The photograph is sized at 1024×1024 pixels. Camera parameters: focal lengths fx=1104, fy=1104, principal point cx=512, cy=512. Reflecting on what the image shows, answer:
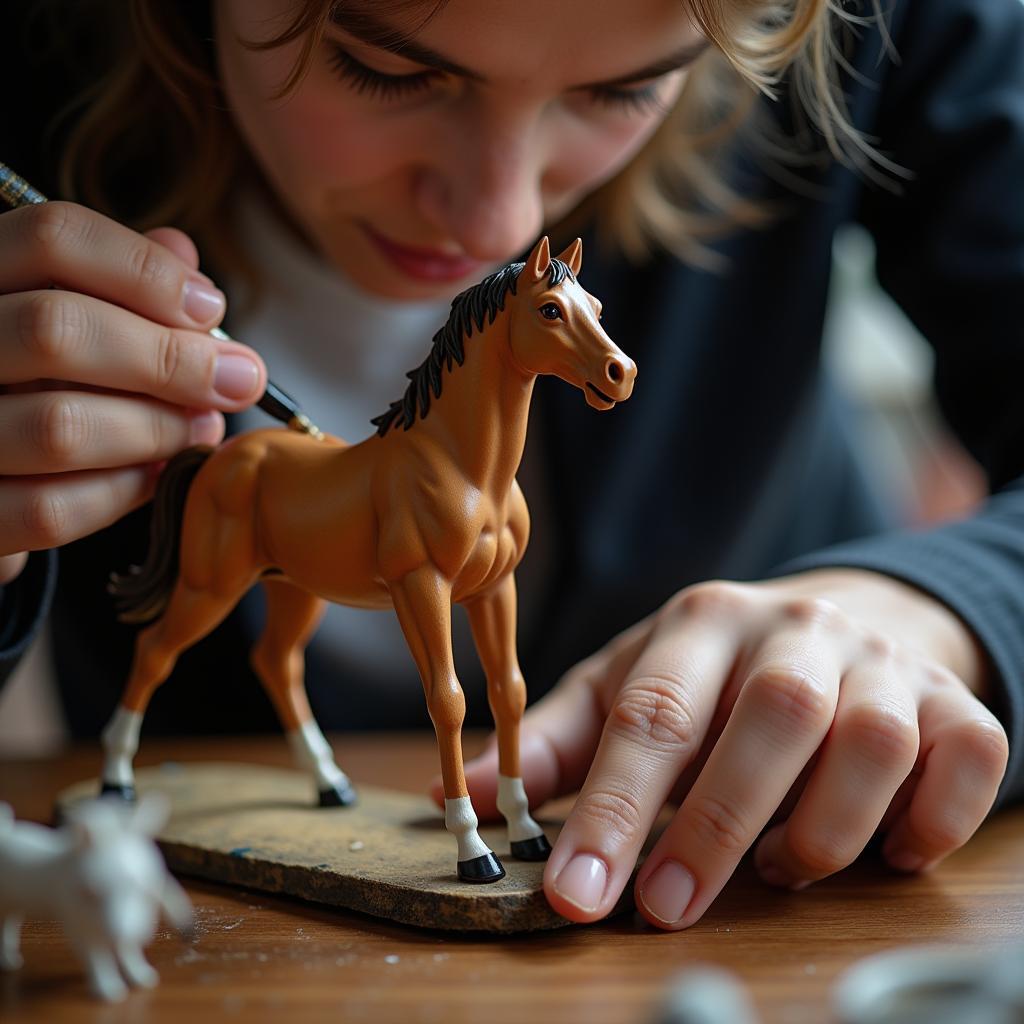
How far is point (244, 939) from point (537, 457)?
27.8 inches

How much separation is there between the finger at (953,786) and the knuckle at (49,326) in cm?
57

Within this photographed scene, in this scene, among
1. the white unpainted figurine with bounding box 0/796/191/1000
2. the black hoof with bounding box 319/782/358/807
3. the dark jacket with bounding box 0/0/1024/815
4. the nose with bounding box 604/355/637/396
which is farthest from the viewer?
the dark jacket with bounding box 0/0/1024/815

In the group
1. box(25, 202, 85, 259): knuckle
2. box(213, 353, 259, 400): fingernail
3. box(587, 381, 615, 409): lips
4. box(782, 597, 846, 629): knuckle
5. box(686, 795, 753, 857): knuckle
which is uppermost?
box(25, 202, 85, 259): knuckle

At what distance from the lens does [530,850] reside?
2.07ft

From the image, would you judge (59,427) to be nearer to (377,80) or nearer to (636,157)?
(377,80)

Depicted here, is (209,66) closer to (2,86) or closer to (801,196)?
(2,86)

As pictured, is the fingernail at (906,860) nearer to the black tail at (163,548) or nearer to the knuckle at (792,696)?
the knuckle at (792,696)

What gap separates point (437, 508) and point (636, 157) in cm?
62

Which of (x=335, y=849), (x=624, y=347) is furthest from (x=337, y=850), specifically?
(x=624, y=347)

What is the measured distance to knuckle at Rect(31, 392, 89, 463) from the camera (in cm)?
65

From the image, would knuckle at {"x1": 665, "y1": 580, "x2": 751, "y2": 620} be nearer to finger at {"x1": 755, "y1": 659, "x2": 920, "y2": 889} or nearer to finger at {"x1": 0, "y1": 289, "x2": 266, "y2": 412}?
finger at {"x1": 755, "y1": 659, "x2": 920, "y2": 889}

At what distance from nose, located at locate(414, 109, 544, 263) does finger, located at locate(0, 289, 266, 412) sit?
166 mm

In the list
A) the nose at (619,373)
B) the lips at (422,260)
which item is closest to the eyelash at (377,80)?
A: the lips at (422,260)

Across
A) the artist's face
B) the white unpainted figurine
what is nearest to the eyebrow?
the artist's face
